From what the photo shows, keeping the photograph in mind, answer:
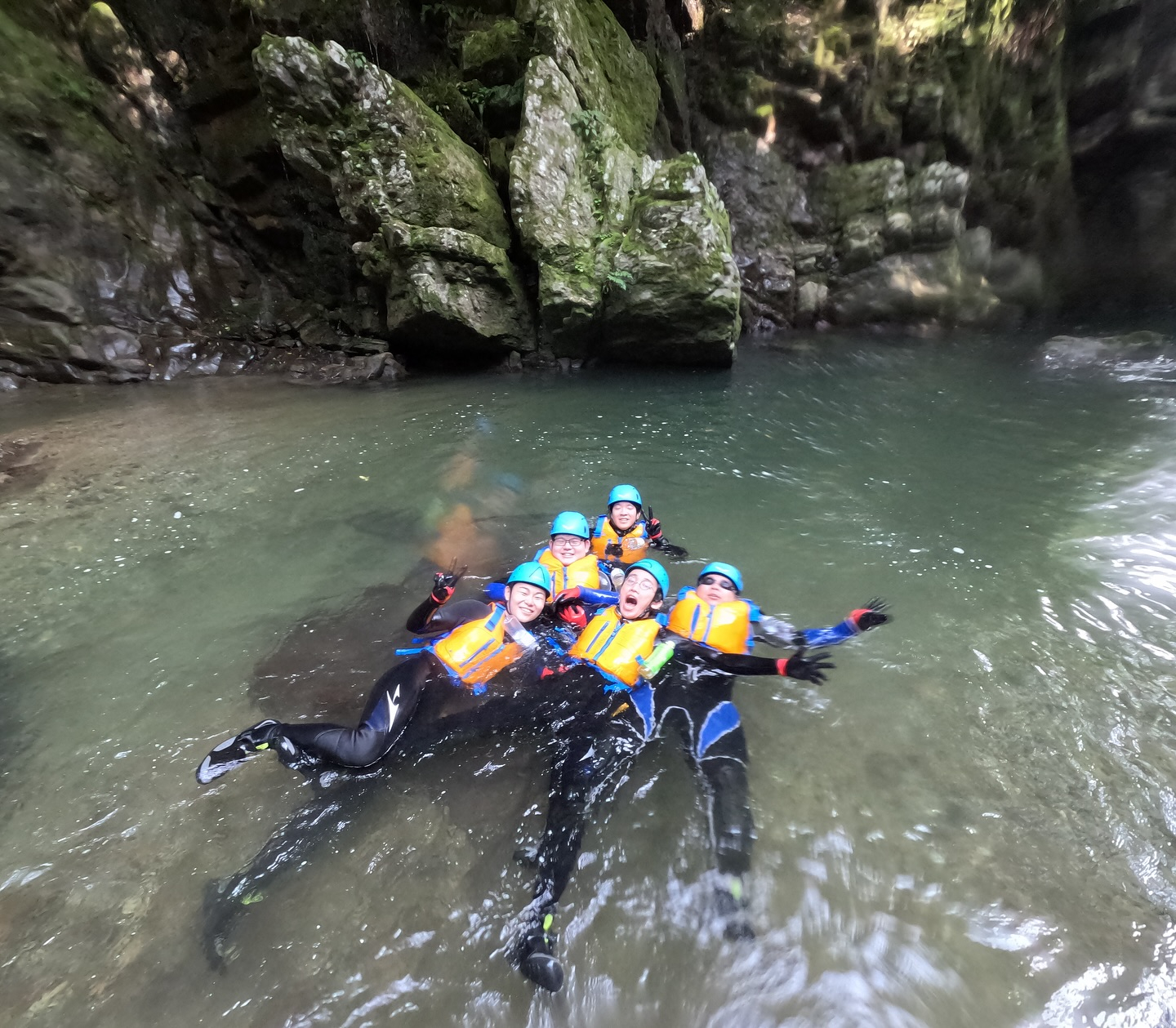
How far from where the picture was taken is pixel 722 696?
3.69 m

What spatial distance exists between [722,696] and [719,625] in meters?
0.45

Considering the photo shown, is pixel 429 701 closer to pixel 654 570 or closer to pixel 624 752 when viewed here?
pixel 624 752

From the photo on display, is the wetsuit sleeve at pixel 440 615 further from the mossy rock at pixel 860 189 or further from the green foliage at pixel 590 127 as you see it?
the mossy rock at pixel 860 189

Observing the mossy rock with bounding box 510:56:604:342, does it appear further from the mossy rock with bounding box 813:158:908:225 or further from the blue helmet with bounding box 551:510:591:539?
the mossy rock with bounding box 813:158:908:225

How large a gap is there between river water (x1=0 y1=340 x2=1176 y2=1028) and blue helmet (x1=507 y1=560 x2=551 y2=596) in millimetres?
958

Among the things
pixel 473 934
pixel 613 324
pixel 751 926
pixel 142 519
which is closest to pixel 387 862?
pixel 473 934

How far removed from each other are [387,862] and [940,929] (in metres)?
2.45

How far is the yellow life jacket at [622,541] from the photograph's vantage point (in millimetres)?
5398

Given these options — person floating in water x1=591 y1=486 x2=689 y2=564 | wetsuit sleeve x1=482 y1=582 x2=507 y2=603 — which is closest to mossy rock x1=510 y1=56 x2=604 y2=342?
person floating in water x1=591 y1=486 x2=689 y2=564

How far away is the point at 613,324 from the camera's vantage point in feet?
40.6

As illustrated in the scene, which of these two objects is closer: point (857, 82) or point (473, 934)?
point (473, 934)

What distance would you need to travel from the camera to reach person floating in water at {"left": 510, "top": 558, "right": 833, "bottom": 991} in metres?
2.68

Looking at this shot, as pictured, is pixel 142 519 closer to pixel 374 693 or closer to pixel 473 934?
pixel 374 693

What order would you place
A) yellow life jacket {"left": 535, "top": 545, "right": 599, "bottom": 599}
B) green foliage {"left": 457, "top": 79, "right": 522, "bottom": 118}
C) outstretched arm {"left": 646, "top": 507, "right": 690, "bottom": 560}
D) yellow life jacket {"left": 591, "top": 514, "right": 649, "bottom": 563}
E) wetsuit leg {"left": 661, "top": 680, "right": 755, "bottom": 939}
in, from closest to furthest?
wetsuit leg {"left": 661, "top": 680, "right": 755, "bottom": 939}
yellow life jacket {"left": 535, "top": 545, "right": 599, "bottom": 599}
yellow life jacket {"left": 591, "top": 514, "right": 649, "bottom": 563}
outstretched arm {"left": 646, "top": 507, "right": 690, "bottom": 560}
green foliage {"left": 457, "top": 79, "right": 522, "bottom": 118}
